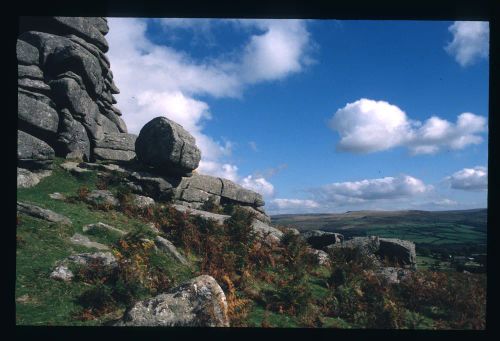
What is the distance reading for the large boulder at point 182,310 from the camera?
871 cm

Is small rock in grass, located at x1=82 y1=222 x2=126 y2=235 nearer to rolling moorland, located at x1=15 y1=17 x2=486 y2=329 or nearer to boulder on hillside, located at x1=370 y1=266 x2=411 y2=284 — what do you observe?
rolling moorland, located at x1=15 y1=17 x2=486 y2=329

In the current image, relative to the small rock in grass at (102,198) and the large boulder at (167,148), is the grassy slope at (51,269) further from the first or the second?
the large boulder at (167,148)

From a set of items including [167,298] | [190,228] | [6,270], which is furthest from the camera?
[190,228]

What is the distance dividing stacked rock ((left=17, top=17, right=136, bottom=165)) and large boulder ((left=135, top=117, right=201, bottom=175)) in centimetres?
660

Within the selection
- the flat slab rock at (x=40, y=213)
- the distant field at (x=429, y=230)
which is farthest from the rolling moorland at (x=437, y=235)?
the flat slab rock at (x=40, y=213)

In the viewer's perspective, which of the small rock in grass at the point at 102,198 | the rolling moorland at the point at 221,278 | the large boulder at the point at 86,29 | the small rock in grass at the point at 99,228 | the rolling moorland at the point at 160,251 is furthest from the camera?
the large boulder at the point at 86,29

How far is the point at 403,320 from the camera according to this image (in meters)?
13.0

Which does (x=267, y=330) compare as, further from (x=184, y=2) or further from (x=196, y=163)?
(x=196, y=163)

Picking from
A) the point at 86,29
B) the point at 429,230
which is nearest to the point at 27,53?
the point at 86,29

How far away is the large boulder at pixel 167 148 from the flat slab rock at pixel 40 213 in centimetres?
1125

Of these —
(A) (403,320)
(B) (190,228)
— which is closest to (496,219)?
(A) (403,320)

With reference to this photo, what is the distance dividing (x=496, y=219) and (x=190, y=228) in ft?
51.1

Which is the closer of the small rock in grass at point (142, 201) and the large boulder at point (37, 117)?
the small rock in grass at point (142, 201)

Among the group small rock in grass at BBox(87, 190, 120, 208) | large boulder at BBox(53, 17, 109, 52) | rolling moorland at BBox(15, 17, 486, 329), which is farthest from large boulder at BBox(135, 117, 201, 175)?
large boulder at BBox(53, 17, 109, 52)
